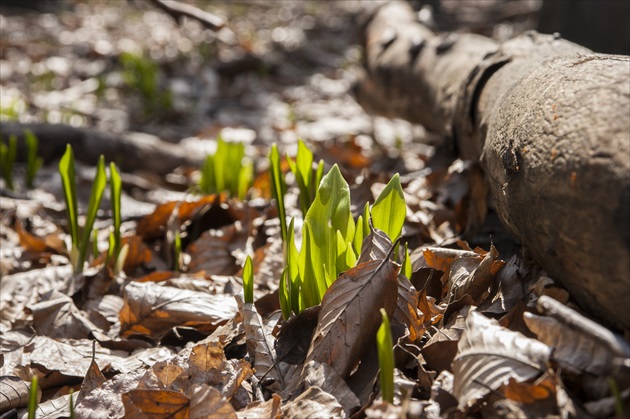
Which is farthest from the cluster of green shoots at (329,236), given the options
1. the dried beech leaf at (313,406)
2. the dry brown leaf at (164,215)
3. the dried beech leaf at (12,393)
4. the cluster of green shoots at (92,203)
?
the dry brown leaf at (164,215)

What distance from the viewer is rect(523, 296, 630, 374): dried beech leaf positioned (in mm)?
1020

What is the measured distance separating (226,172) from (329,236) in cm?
147

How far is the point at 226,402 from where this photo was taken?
1.22 m

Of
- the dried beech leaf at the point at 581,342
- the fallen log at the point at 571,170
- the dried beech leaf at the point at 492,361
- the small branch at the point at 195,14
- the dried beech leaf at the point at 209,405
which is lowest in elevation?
the dried beech leaf at the point at 209,405

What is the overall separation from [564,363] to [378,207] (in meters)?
0.56

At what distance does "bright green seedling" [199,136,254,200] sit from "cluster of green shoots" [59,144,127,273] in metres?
0.72

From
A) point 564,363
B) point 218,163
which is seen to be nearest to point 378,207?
point 564,363

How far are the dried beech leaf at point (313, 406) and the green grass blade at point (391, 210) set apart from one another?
0.42 metres

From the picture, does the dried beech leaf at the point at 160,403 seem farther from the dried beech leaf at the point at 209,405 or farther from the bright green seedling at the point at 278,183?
the bright green seedling at the point at 278,183

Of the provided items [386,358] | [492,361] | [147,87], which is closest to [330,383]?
[386,358]

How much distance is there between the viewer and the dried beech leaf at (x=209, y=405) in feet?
3.98

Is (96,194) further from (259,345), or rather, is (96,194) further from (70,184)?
(259,345)

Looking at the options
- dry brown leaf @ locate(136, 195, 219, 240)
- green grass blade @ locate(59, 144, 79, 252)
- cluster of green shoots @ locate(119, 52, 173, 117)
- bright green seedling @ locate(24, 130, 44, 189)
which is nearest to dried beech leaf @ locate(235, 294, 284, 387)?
green grass blade @ locate(59, 144, 79, 252)

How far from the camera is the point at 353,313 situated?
1.31 meters
